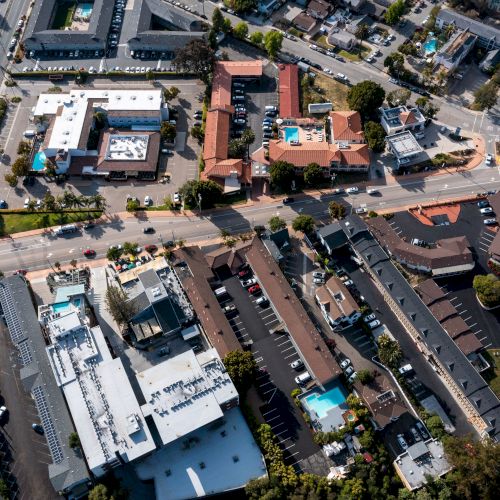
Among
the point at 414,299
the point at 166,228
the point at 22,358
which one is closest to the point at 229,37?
the point at 166,228

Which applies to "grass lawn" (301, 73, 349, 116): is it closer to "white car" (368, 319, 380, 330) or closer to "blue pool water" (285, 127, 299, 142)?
"blue pool water" (285, 127, 299, 142)

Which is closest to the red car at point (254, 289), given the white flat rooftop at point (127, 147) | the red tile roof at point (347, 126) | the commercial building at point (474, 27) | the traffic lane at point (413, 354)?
the traffic lane at point (413, 354)

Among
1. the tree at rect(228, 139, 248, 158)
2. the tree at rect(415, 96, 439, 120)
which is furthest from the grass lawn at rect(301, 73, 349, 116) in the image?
the tree at rect(228, 139, 248, 158)

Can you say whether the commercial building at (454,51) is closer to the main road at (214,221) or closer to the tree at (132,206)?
the main road at (214,221)

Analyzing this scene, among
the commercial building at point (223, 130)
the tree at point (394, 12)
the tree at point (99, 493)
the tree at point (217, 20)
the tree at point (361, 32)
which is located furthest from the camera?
the tree at point (394, 12)

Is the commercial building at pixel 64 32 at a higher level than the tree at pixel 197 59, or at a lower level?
higher

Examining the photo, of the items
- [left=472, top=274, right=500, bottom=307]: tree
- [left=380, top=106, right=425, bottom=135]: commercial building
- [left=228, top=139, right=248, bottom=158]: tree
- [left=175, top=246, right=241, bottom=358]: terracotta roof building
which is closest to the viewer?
[left=175, top=246, right=241, bottom=358]: terracotta roof building

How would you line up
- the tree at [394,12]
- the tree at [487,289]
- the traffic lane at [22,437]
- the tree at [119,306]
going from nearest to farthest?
the traffic lane at [22,437], the tree at [119,306], the tree at [487,289], the tree at [394,12]

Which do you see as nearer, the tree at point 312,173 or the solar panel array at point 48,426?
the solar panel array at point 48,426
